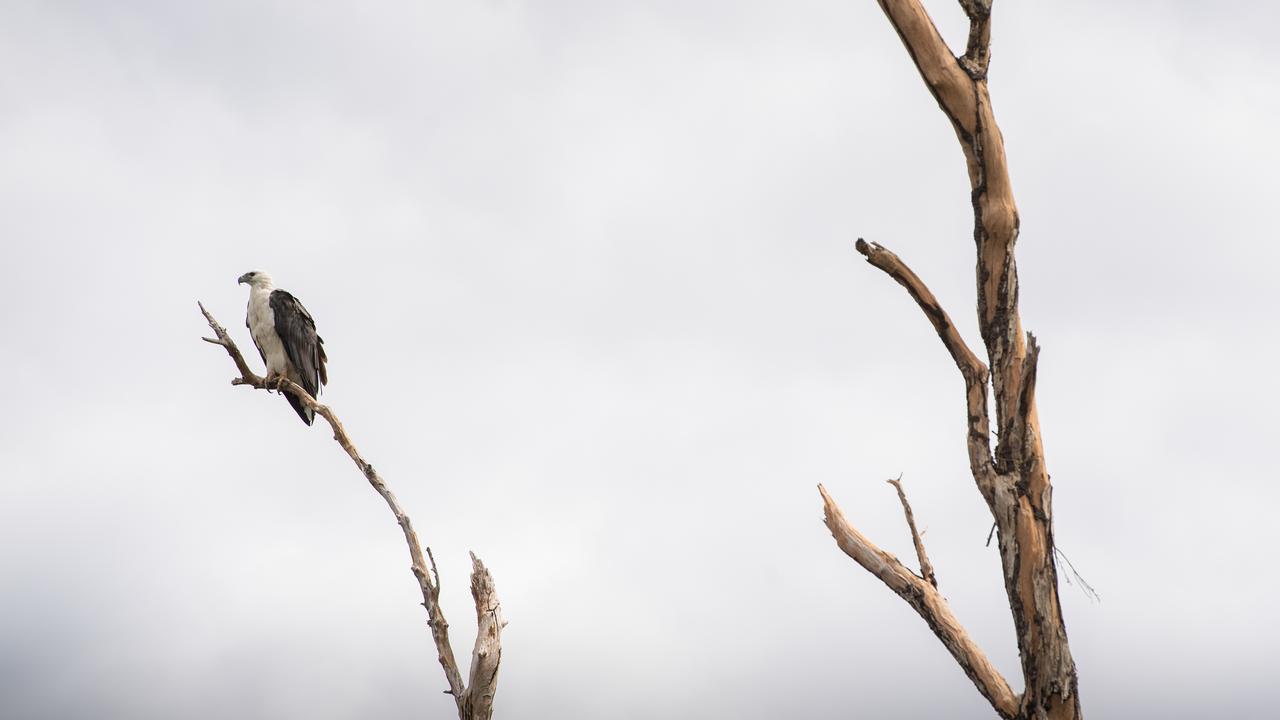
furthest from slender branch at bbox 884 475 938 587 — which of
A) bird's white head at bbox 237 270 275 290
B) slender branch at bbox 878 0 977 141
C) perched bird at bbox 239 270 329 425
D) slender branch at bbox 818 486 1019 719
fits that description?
bird's white head at bbox 237 270 275 290

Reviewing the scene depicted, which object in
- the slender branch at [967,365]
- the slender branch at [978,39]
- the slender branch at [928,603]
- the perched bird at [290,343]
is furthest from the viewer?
the perched bird at [290,343]

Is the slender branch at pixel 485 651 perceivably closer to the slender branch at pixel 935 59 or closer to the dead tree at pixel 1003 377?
the dead tree at pixel 1003 377

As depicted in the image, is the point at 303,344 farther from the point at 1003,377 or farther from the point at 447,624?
the point at 1003,377

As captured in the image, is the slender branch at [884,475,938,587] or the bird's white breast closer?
the slender branch at [884,475,938,587]

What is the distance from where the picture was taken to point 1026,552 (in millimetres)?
5965

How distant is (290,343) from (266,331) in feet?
1.79

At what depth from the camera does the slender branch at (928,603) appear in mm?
6355

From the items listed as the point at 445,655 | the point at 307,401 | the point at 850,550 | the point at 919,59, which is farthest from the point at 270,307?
the point at 919,59

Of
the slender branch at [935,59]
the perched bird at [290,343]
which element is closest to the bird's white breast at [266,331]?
the perched bird at [290,343]

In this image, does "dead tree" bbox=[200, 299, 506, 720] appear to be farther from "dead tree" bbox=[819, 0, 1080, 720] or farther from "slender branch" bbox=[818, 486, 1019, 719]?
"dead tree" bbox=[819, 0, 1080, 720]

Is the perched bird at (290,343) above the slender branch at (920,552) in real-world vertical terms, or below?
above

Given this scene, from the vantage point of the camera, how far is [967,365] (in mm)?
6207

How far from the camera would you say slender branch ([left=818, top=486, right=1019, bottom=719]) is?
6.36 m

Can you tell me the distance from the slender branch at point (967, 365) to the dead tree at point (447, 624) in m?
4.44
